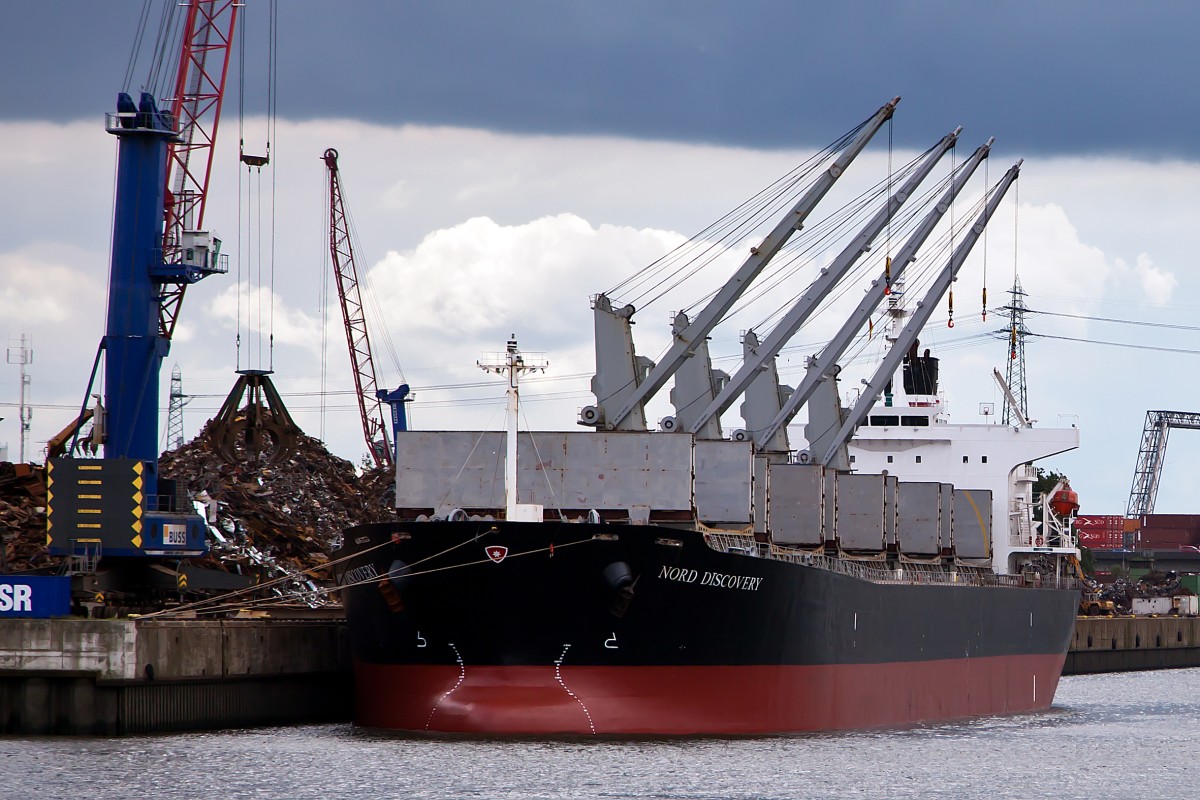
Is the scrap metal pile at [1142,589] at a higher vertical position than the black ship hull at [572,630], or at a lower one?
lower

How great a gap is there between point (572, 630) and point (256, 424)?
29.4m

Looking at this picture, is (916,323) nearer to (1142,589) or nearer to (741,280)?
(741,280)

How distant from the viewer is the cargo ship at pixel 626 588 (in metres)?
30.2

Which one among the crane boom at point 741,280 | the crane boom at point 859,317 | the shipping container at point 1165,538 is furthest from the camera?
the shipping container at point 1165,538

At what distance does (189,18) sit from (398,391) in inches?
1362

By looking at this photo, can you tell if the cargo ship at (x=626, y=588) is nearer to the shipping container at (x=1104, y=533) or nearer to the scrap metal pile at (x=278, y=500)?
the scrap metal pile at (x=278, y=500)

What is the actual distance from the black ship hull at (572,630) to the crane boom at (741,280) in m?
6.60

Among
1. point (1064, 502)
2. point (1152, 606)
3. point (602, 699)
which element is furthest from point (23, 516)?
point (1152, 606)

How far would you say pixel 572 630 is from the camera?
30.3m

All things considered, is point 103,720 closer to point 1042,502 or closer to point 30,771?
point 30,771

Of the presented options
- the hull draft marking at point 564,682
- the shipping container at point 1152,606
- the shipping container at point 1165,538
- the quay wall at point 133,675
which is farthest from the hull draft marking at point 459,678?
the shipping container at point 1165,538

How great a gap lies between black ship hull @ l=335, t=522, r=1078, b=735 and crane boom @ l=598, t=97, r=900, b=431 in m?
6.60

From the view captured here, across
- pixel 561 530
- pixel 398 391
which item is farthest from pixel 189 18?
pixel 398 391

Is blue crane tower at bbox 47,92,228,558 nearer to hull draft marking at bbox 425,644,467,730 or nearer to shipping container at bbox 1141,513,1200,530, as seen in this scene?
hull draft marking at bbox 425,644,467,730
